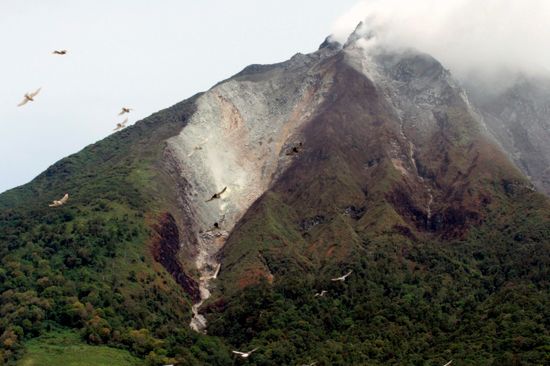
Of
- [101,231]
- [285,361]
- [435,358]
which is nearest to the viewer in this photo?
[435,358]

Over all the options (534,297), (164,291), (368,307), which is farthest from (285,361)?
(534,297)

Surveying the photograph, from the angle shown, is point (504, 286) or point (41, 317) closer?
point (41, 317)

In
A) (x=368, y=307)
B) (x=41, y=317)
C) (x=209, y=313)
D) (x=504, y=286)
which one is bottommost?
(x=504, y=286)

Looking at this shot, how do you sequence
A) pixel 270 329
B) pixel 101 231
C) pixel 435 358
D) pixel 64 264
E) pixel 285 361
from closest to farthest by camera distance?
pixel 435 358, pixel 285 361, pixel 270 329, pixel 64 264, pixel 101 231

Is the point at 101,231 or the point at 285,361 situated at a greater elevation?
the point at 101,231

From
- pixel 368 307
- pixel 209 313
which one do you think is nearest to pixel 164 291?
pixel 209 313

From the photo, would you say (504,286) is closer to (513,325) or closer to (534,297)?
(534,297)

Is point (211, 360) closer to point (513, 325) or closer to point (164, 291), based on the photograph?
point (164, 291)
